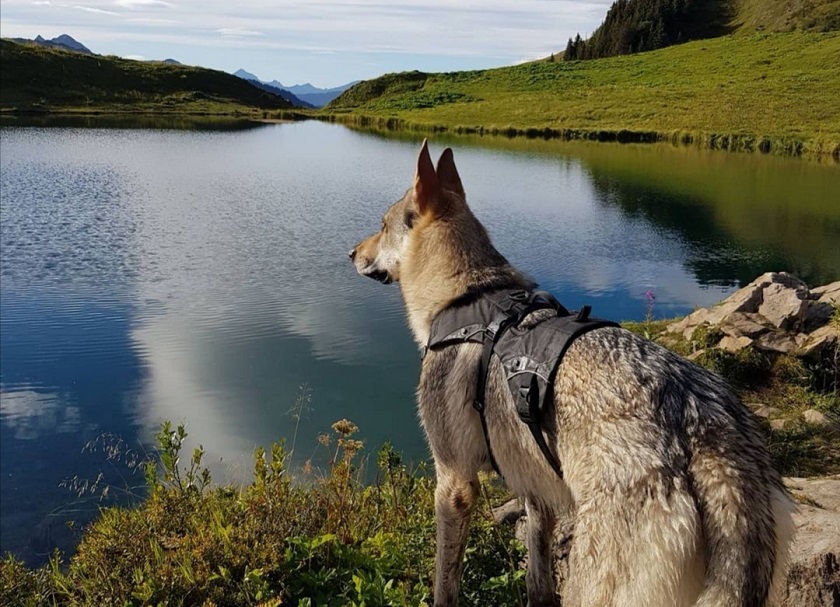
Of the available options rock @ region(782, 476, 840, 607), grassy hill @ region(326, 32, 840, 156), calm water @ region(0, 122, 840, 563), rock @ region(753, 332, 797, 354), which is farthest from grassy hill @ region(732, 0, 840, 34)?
rock @ region(782, 476, 840, 607)

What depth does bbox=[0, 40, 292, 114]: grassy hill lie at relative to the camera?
79.5 m

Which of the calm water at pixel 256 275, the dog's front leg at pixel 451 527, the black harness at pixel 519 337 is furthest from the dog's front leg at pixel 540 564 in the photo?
the calm water at pixel 256 275

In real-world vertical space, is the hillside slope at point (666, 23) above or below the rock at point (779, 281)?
above

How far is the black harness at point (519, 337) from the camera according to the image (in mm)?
3404

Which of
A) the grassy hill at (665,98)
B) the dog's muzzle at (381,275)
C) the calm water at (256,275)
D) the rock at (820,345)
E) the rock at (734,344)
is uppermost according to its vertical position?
the grassy hill at (665,98)

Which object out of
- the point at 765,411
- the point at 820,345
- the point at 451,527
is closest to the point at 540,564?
the point at 451,527

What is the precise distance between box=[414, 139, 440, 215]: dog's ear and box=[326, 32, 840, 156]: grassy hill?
41865 millimetres

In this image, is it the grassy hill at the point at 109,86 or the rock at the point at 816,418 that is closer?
the rock at the point at 816,418

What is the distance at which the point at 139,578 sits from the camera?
446 centimetres

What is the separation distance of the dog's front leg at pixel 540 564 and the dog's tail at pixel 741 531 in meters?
1.66

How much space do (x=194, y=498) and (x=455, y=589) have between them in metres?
2.45

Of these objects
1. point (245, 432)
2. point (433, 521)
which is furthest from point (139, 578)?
point (245, 432)

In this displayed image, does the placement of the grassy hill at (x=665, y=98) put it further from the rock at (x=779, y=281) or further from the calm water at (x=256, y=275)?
the rock at (x=779, y=281)

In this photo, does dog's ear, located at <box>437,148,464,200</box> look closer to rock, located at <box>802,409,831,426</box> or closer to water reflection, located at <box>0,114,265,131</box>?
rock, located at <box>802,409,831,426</box>
